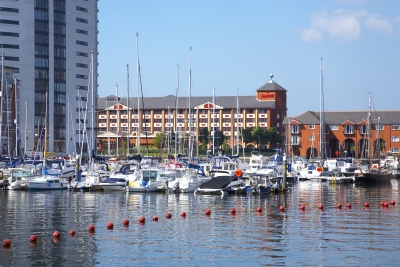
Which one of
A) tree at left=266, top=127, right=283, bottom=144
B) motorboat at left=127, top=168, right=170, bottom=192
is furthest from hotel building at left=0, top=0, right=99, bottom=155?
motorboat at left=127, top=168, right=170, bottom=192

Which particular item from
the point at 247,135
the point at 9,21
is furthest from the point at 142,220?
the point at 247,135

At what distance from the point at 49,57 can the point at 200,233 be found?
369 ft

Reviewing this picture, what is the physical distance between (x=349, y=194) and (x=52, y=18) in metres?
90.5

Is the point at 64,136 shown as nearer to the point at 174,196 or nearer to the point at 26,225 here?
the point at 174,196

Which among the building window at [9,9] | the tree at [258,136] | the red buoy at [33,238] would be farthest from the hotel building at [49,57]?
the red buoy at [33,238]

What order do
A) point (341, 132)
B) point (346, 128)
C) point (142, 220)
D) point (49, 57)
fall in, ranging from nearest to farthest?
point (142, 220) < point (49, 57) < point (346, 128) < point (341, 132)

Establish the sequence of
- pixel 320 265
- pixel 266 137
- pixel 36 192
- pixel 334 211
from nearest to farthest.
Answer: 1. pixel 320 265
2. pixel 334 211
3. pixel 36 192
4. pixel 266 137

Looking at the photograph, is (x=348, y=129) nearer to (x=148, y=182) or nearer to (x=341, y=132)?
(x=341, y=132)

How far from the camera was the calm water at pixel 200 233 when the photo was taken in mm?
31156

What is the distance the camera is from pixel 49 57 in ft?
477

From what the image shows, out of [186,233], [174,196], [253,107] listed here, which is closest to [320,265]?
[186,233]

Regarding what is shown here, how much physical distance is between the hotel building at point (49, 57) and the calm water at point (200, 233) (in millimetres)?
82011

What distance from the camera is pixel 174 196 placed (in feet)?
213

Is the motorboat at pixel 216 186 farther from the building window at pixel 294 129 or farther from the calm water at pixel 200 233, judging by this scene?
the building window at pixel 294 129
